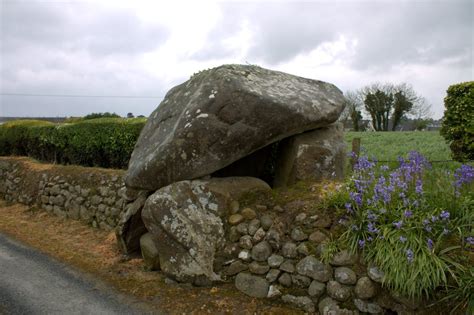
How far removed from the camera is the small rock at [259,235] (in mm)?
4545

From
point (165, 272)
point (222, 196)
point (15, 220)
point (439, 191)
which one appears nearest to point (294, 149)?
point (222, 196)

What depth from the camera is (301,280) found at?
4113mm

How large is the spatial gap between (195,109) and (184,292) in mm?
2293

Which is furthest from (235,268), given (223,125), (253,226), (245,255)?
(223,125)

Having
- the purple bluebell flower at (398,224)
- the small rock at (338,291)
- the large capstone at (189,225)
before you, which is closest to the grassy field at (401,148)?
the large capstone at (189,225)

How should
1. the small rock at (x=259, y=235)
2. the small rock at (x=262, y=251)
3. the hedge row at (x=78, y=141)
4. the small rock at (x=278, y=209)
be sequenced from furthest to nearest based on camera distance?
the hedge row at (x=78, y=141)
the small rock at (x=278, y=209)
the small rock at (x=259, y=235)
the small rock at (x=262, y=251)

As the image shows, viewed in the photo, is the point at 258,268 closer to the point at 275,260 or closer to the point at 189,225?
the point at 275,260

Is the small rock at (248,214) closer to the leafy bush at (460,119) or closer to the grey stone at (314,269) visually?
the grey stone at (314,269)

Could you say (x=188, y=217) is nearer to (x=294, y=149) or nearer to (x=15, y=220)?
(x=294, y=149)

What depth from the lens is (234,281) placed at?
4.61 meters

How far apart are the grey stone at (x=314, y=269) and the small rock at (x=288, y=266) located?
69mm

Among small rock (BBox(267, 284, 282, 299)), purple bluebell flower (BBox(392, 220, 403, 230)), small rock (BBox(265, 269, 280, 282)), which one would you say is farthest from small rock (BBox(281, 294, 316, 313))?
purple bluebell flower (BBox(392, 220, 403, 230))

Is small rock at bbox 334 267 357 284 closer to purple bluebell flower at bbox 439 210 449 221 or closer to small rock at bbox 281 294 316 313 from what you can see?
small rock at bbox 281 294 316 313

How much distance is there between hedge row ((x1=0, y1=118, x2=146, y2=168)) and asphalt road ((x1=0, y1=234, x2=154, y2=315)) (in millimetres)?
3427
